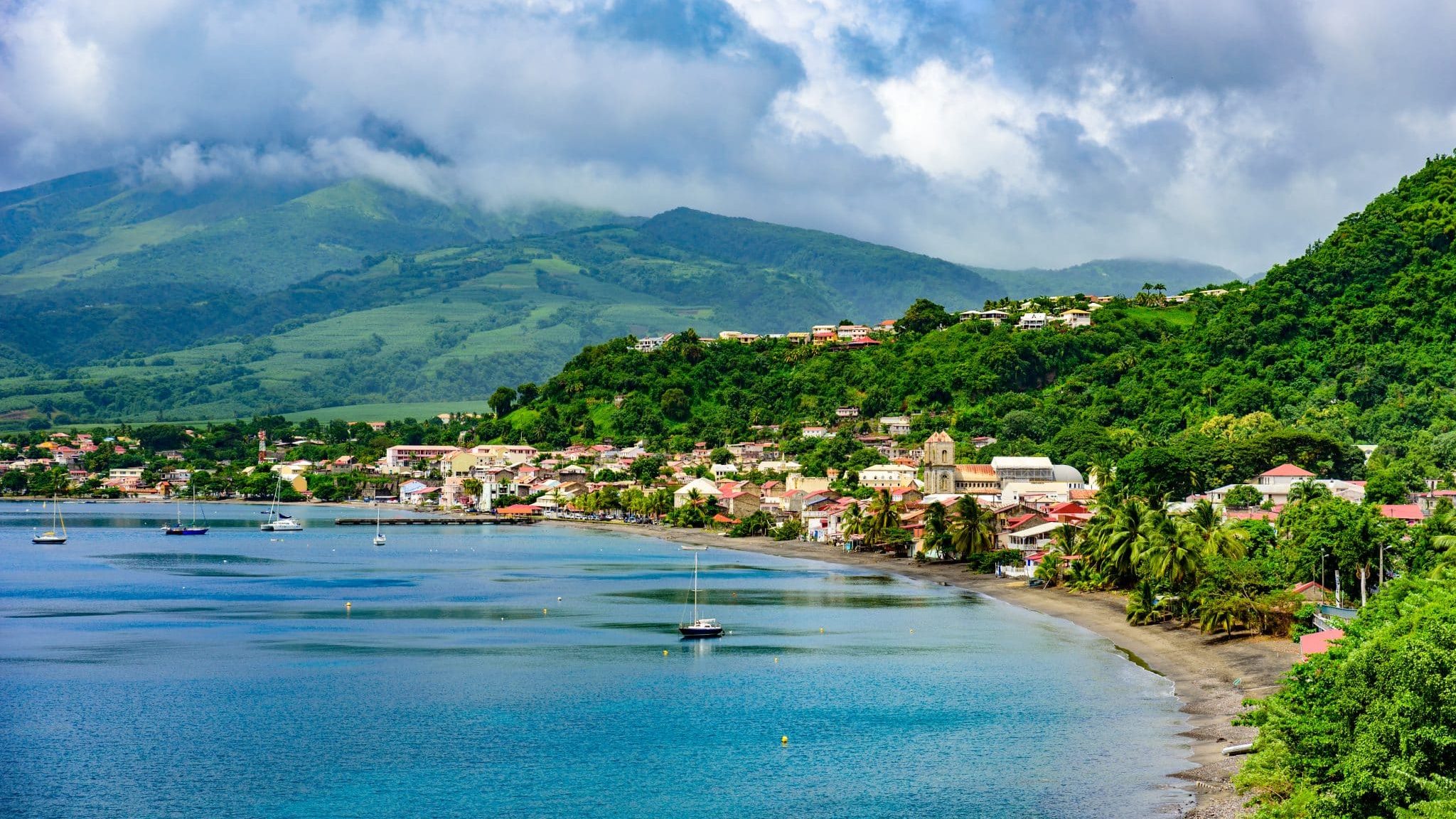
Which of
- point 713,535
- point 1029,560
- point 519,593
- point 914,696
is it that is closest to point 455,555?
point 713,535

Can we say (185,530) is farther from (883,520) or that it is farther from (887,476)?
(883,520)

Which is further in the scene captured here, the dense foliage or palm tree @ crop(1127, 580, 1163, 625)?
palm tree @ crop(1127, 580, 1163, 625)

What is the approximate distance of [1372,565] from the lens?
53750mm

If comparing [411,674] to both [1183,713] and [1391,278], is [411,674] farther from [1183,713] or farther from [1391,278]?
[1391,278]

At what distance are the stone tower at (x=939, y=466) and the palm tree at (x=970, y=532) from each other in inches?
965

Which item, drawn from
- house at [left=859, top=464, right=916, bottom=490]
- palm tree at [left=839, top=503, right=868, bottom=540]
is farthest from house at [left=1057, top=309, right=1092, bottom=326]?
palm tree at [left=839, top=503, right=868, bottom=540]

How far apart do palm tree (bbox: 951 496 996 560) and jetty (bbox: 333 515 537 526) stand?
2866 inches

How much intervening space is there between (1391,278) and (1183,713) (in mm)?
95668

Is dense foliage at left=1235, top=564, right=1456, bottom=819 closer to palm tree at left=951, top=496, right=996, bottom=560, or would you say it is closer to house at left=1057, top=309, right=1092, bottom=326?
palm tree at left=951, top=496, right=996, bottom=560

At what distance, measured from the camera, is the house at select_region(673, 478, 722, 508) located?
139625mm

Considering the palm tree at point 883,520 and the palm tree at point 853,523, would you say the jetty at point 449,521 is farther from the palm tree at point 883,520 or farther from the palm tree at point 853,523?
the palm tree at point 883,520

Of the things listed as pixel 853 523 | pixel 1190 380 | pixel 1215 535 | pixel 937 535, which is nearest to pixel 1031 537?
pixel 937 535

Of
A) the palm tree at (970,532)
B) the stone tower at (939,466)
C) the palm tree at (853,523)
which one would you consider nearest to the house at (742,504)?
the stone tower at (939,466)

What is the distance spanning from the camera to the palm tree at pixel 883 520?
4112 inches
